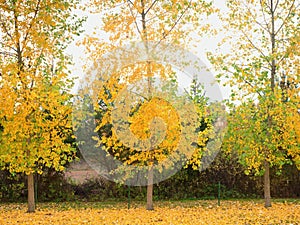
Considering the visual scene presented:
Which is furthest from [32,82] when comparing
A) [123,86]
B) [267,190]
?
[267,190]

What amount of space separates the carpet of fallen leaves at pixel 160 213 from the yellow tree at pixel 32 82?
1.21 m

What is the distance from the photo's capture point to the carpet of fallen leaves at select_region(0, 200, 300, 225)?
10.5 metres

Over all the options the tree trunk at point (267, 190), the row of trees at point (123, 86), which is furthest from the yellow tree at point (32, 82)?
the tree trunk at point (267, 190)

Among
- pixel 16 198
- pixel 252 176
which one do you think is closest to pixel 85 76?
pixel 16 198

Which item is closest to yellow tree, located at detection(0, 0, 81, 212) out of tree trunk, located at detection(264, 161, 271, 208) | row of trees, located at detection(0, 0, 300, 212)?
row of trees, located at detection(0, 0, 300, 212)

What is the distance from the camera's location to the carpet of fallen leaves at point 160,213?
1055 centimetres

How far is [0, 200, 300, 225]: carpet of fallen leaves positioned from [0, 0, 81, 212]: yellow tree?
1.21 m

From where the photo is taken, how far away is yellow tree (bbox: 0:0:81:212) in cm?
1160

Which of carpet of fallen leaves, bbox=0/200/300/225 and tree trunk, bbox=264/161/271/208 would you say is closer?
carpet of fallen leaves, bbox=0/200/300/225

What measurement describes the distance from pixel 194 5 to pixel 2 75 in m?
5.22

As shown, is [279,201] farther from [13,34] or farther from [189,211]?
[13,34]

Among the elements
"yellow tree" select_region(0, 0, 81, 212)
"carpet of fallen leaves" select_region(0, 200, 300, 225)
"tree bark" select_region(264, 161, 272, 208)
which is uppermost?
"yellow tree" select_region(0, 0, 81, 212)

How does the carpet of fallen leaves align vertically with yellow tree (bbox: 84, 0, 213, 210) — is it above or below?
below

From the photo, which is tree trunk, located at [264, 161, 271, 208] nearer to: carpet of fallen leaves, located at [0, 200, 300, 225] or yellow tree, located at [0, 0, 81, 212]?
carpet of fallen leaves, located at [0, 200, 300, 225]
